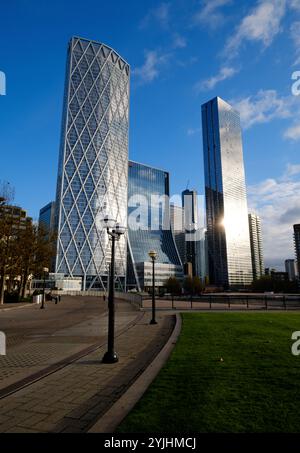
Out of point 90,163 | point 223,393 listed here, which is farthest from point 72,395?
point 90,163

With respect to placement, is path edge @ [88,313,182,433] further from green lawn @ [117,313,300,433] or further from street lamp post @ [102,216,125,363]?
street lamp post @ [102,216,125,363]

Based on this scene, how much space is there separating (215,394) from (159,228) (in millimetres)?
157151

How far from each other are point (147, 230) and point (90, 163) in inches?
1918

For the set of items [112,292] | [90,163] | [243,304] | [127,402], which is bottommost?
[243,304]

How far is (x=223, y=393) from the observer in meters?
5.20

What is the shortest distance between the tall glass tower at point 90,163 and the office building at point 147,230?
1247cm

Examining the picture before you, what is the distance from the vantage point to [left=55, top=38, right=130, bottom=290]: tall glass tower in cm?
12431

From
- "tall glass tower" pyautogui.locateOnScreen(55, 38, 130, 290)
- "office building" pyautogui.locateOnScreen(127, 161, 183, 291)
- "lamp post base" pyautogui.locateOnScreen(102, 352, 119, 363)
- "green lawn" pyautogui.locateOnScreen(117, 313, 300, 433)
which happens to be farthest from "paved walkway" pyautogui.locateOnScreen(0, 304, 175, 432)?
"office building" pyautogui.locateOnScreen(127, 161, 183, 291)

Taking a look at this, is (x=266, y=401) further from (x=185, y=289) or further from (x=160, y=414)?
(x=185, y=289)

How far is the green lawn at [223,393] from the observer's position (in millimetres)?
4031

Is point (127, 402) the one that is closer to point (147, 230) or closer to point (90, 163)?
point (90, 163)

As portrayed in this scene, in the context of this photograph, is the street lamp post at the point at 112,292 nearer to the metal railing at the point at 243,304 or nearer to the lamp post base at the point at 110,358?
the lamp post base at the point at 110,358

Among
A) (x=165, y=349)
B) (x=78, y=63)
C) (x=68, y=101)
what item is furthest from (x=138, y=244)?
(x=165, y=349)

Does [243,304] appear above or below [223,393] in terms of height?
below
